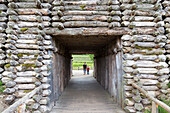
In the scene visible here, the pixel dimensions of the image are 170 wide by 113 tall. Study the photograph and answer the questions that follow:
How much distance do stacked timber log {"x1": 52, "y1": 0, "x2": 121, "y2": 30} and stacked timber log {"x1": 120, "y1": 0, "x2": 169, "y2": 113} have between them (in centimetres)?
43

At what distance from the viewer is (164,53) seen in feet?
13.6

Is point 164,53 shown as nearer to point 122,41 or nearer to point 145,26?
point 145,26

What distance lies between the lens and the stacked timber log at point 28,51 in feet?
12.2

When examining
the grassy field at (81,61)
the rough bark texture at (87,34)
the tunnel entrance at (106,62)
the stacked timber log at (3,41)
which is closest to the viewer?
the stacked timber log at (3,41)

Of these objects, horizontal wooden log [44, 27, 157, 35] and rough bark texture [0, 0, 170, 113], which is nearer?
rough bark texture [0, 0, 170, 113]

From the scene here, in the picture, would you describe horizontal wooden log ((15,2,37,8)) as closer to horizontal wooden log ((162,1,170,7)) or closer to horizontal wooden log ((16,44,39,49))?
horizontal wooden log ((16,44,39,49))

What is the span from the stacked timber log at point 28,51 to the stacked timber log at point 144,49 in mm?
3072

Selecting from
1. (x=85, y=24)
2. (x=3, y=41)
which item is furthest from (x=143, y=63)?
(x=3, y=41)

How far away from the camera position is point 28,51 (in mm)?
3893

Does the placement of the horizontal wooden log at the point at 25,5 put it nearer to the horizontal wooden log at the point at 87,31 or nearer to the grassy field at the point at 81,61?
the horizontal wooden log at the point at 87,31

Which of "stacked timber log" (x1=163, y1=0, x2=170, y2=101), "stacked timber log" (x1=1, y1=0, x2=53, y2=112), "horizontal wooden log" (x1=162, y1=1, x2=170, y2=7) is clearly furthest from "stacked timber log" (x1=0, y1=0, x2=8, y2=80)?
"horizontal wooden log" (x1=162, y1=1, x2=170, y2=7)

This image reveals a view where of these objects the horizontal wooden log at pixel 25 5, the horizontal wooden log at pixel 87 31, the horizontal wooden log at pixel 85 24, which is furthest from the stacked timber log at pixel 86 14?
the horizontal wooden log at pixel 25 5

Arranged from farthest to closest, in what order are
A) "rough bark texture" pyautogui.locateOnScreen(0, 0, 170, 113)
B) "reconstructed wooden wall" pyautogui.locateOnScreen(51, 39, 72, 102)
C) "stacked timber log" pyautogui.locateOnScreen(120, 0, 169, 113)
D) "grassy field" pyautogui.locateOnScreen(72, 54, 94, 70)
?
"grassy field" pyautogui.locateOnScreen(72, 54, 94, 70)
"reconstructed wooden wall" pyautogui.locateOnScreen(51, 39, 72, 102)
"stacked timber log" pyautogui.locateOnScreen(120, 0, 169, 113)
"rough bark texture" pyautogui.locateOnScreen(0, 0, 170, 113)

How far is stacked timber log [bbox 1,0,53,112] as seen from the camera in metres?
3.73
